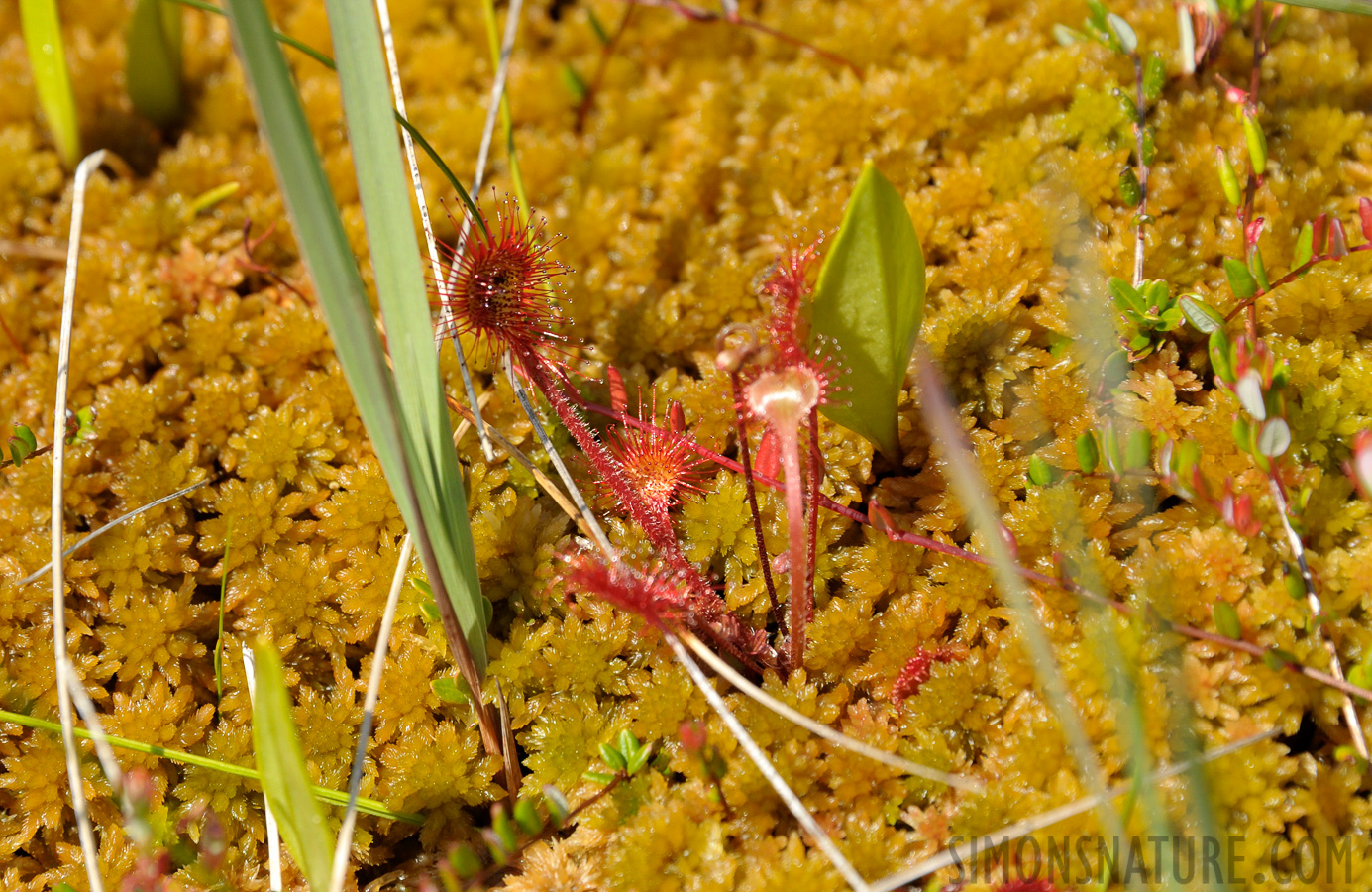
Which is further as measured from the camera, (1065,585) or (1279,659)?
(1065,585)

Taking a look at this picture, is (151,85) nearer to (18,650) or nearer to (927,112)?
(18,650)

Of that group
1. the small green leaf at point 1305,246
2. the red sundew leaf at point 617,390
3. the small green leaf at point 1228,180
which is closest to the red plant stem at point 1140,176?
the small green leaf at point 1228,180

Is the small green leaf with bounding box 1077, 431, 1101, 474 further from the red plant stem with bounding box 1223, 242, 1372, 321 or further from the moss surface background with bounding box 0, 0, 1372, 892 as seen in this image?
the red plant stem with bounding box 1223, 242, 1372, 321

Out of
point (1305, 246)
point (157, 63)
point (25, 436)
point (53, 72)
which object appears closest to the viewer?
point (1305, 246)

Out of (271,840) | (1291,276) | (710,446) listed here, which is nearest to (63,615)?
(271,840)

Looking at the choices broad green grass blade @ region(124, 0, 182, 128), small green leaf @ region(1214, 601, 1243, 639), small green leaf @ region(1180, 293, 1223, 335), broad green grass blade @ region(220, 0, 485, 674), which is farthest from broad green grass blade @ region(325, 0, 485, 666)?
broad green grass blade @ region(124, 0, 182, 128)

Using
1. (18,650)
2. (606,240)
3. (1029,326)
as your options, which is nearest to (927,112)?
(1029,326)

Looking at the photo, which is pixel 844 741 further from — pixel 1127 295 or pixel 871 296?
pixel 1127 295
